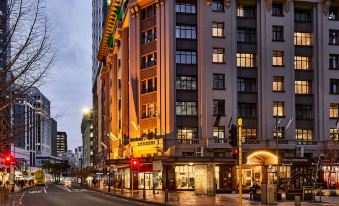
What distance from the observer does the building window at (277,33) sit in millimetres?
76938

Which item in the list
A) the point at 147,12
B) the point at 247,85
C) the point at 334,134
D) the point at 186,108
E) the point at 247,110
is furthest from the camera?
the point at 147,12

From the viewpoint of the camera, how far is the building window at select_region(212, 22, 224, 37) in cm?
7494

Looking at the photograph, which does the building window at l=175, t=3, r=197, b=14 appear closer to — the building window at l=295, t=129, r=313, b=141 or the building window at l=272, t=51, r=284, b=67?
the building window at l=272, t=51, r=284, b=67

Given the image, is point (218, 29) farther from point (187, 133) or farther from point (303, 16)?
point (187, 133)

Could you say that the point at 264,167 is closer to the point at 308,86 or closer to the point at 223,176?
the point at 223,176

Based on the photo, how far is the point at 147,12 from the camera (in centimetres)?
8012

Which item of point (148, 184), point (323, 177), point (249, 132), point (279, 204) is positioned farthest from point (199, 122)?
point (279, 204)

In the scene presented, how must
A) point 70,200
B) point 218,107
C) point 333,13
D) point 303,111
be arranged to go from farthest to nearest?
point 333,13, point 303,111, point 218,107, point 70,200

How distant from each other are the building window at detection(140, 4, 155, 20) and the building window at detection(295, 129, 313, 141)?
83.3 feet

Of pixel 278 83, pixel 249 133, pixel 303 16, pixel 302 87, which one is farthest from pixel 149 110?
pixel 303 16

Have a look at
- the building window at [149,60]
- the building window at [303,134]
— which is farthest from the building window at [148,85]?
the building window at [303,134]

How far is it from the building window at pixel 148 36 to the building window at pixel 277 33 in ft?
52.5

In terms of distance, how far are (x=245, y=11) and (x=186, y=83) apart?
517 inches

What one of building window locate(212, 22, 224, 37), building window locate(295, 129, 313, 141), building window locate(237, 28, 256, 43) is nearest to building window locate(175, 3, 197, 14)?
building window locate(212, 22, 224, 37)
